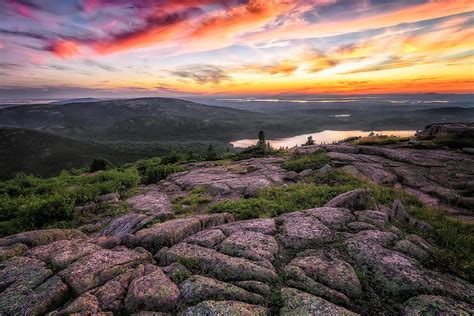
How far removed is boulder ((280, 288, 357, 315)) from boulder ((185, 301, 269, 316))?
0.46 metres

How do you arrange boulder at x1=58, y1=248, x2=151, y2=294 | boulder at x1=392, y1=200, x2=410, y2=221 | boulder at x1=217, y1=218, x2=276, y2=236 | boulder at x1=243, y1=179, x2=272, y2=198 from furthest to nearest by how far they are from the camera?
boulder at x1=243, y1=179, x2=272, y2=198, boulder at x1=392, y1=200, x2=410, y2=221, boulder at x1=217, y1=218, x2=276, y2=236, boulder at x1=58, y1=248, x2=151, y2=294

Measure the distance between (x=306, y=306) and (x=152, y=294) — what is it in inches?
120

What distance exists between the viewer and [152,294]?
16.7 ft

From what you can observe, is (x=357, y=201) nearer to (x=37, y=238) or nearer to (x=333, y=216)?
(x=333, y=216)

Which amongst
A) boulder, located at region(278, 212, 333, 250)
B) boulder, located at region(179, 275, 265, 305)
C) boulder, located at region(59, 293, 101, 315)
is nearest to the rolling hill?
boulder, located at region(278, 212, 333, 250)

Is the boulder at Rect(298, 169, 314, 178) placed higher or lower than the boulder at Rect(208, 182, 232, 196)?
higher

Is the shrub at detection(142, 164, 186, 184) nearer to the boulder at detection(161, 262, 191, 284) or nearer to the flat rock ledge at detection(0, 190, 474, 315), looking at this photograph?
the flat rock ledge at detection(0, 190, 474, 315)

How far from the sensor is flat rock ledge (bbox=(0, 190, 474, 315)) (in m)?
4.87

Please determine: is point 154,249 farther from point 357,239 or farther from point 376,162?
point 376,162

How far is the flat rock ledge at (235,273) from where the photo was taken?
4871 millimetres

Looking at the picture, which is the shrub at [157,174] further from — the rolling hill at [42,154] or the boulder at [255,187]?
the rolling hill at [42,154]

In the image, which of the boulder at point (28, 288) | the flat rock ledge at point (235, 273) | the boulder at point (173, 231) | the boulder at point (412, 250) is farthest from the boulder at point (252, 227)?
the boulder at point (28, 288)

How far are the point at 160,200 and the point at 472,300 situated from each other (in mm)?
12465

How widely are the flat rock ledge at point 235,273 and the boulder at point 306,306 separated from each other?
0.06ft
